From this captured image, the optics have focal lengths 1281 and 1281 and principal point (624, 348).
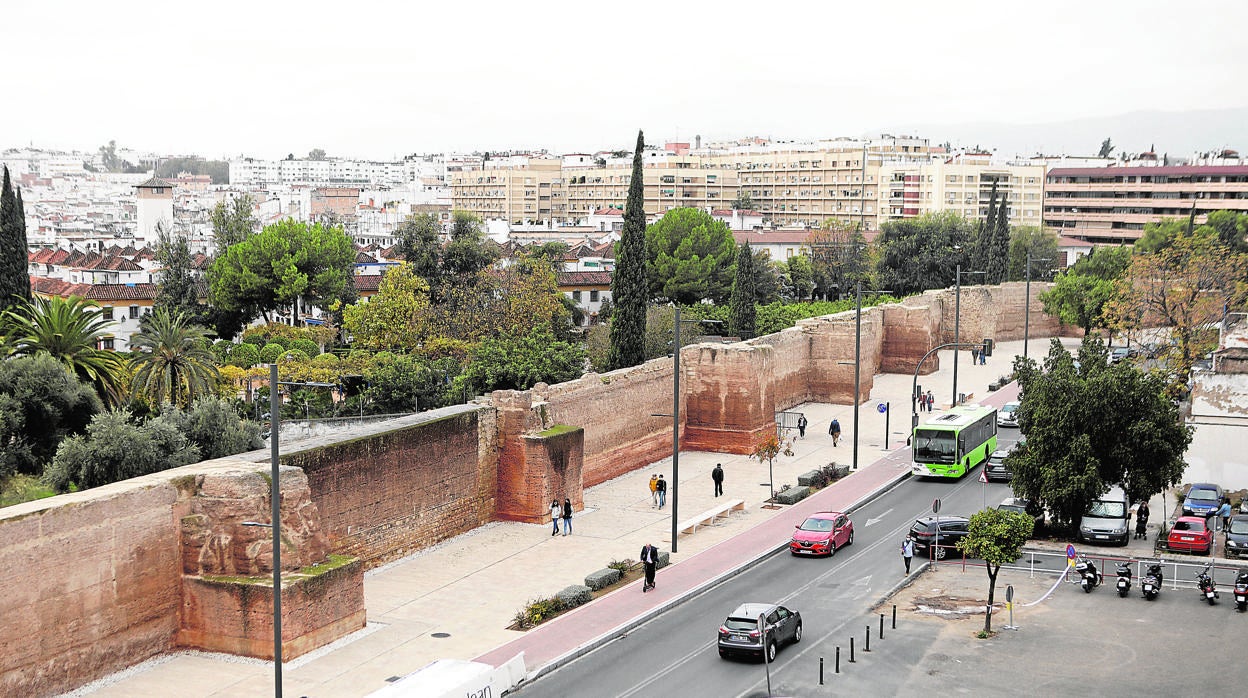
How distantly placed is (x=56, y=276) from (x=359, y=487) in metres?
72.9

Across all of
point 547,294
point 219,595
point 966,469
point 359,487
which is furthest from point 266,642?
point 547,294

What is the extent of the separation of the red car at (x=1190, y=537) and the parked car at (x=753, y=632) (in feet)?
39.4

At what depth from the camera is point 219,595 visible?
23.0 m

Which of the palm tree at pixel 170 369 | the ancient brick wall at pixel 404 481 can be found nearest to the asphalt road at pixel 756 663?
the ancient brick wall at pixel 404 481

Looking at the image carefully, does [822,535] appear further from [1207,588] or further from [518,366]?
[518,366]

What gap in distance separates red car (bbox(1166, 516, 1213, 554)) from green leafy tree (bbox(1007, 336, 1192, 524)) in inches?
47.8

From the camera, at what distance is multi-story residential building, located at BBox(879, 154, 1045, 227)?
145 m

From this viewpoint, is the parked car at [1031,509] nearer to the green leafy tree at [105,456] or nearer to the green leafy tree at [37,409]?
the green leafy tree at [105,456]

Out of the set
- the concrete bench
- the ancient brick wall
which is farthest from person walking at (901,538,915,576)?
the ancient brick wall

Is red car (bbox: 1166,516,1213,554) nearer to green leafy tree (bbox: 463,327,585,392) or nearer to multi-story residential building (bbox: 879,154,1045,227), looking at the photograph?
green leafy tree (bbox: 463,327,585,392)

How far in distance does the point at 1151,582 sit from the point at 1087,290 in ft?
161

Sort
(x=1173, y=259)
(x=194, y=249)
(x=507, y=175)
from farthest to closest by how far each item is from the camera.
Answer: (x=507, y=175), (x=194, y=249), (x=1173, y=259)

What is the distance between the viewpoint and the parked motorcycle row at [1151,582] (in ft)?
86.9

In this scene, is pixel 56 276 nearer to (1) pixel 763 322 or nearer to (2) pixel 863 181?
(1) pixel 763 322
